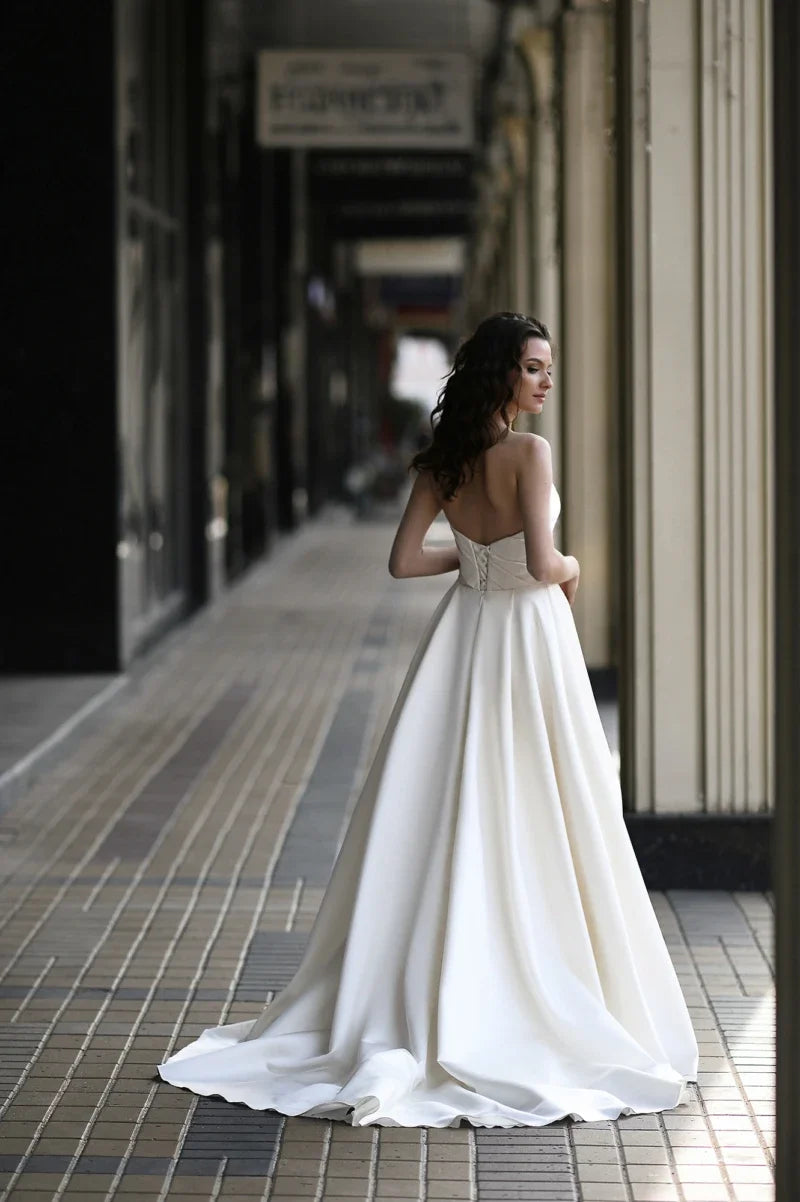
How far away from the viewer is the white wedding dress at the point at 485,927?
3.88 metres

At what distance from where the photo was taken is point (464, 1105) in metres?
3.84

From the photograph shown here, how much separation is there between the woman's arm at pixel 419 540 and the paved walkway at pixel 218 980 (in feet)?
3.98

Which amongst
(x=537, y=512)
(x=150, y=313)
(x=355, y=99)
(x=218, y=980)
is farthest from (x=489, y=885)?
(x=355, y=99)

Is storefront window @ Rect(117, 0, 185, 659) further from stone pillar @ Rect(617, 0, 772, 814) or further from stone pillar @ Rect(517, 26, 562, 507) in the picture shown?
stone pillar @ Rect(617, 0, 772, 814)

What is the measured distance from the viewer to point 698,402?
582cm

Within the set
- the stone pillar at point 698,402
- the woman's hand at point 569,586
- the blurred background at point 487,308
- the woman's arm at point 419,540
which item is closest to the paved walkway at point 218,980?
the stone pillar at point 698,402

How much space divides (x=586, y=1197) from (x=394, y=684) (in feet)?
23.3

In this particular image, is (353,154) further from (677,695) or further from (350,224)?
(677,695)

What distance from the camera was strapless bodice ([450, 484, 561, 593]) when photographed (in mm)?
4035

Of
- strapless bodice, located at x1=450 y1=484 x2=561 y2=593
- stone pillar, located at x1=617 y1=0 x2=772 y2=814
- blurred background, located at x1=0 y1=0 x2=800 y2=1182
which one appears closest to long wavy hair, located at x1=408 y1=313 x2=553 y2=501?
strapless bodice, located at x1=450 y1=484 x2=561 y2=593

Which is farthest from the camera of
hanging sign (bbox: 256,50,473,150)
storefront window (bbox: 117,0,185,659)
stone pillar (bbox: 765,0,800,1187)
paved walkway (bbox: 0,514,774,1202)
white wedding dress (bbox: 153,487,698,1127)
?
hanging sign (bbox: 256,50,473,150)

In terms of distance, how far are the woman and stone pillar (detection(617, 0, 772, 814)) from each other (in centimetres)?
180

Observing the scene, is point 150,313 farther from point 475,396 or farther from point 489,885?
point 489,885

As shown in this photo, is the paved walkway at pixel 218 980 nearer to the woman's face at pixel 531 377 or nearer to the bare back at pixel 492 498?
the bare back at pixel 492 498
